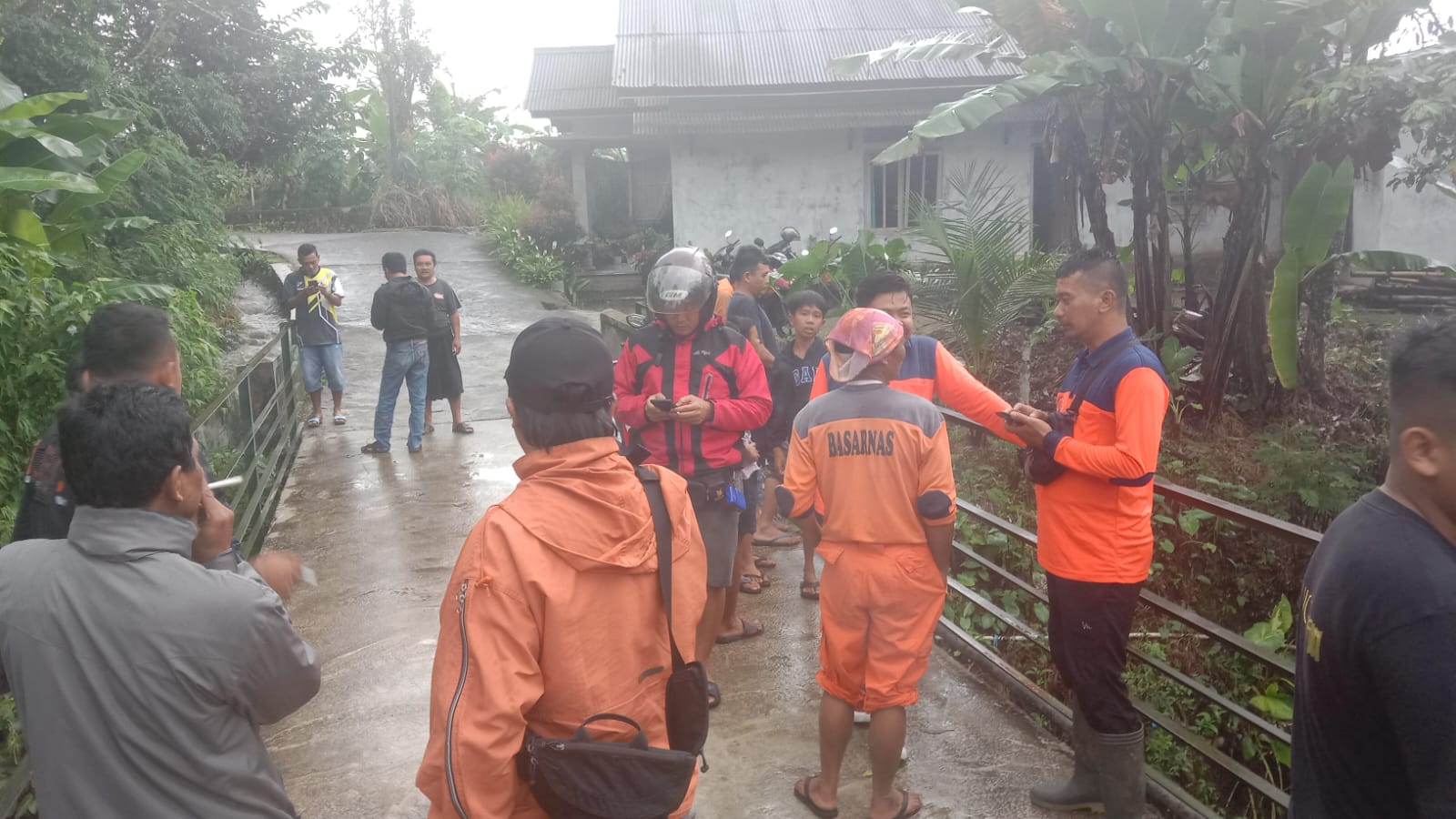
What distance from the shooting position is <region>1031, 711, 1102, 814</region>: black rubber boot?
3420 mm

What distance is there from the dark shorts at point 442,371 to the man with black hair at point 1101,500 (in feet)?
21.9

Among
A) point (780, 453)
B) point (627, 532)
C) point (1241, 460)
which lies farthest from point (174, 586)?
point (1241, 460)

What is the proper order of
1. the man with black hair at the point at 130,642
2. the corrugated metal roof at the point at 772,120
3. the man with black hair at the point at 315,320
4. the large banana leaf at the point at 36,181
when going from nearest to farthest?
the man with black hair at the point at 130,642, the large banana leaf at the point at 36,181, the man with black hair at the point at 315,320, the corrugated metal roof at the point at 772,120

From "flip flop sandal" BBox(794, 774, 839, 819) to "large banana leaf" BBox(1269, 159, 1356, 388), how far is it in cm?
564

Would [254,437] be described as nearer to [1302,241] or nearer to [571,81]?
[1302,241]

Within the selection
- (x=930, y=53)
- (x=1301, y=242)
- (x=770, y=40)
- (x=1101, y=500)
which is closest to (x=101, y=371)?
(x=1101, y=500)

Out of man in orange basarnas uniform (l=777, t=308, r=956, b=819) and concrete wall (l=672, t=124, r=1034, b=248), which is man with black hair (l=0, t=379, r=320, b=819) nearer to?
man in orange basarnas uniform (l=777, t=308, r=956, b=819)

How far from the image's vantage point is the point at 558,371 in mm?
2066

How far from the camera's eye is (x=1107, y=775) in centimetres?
322

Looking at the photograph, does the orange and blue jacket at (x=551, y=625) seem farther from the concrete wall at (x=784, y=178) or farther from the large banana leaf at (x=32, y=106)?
the concrete wall at (x=784, y=178)

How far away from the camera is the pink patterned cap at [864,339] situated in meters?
3.27

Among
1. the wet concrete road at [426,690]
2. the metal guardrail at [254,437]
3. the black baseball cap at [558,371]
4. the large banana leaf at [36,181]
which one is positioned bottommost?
the wet concrete road at [426,690]

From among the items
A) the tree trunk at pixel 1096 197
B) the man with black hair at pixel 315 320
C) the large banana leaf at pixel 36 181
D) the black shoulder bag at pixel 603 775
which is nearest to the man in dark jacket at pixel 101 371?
the black shoulder bag at pixel 603 775

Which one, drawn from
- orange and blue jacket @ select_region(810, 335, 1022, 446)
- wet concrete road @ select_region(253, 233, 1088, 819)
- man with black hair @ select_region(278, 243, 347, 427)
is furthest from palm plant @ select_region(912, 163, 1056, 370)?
man with black hair @ select_region(278, 243, 347, 427)
